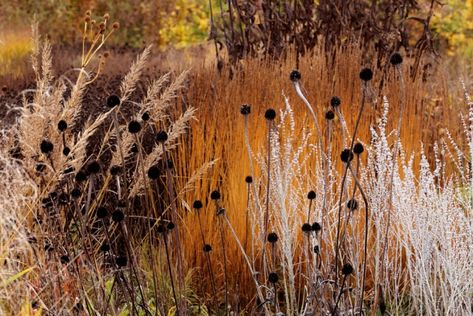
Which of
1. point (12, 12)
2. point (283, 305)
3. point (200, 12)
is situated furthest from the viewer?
point (200, 12)

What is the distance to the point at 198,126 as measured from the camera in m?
3.77

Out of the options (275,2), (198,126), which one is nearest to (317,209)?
(198,126)

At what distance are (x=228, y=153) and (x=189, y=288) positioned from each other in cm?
67

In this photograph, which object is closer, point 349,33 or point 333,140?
point 333,140

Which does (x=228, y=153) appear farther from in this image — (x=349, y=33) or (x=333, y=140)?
(x=349, y=33)

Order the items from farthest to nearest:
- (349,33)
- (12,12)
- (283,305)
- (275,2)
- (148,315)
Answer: (12,12) < (275,2) < (349,33) < (283,305) < (148,315)

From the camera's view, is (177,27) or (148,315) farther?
(177,27)

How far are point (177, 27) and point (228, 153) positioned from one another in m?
9.64

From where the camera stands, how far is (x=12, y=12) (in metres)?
13.0

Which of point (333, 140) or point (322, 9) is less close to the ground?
point (322, 9)

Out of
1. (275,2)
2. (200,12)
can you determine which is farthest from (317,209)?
(200,12)

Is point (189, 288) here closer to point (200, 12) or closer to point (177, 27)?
point (177, 27)

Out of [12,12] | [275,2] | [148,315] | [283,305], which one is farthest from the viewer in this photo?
[12,12]

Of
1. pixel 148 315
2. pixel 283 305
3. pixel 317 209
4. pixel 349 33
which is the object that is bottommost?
pixel 283 305
